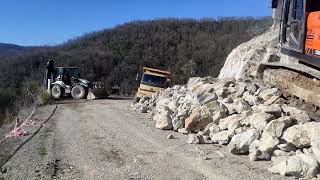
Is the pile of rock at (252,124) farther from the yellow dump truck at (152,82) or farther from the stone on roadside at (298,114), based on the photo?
the yellow dump truck at (152,82)

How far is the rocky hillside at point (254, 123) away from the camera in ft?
28.4

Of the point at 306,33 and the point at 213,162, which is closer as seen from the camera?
the point at 213,162

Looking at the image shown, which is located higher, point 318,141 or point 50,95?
point 318,141

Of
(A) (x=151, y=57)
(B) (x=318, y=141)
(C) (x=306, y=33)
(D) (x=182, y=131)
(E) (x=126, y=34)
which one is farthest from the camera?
(E) (x=126, y=34)

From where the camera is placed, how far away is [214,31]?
356 ft

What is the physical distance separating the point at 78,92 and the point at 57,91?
1.51 metres

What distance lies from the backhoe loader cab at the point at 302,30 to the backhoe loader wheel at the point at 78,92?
19.3m

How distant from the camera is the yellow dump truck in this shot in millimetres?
26062

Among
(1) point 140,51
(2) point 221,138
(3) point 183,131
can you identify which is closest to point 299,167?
(2) point 221,138

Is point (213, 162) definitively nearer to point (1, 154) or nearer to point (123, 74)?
point (1, 154)

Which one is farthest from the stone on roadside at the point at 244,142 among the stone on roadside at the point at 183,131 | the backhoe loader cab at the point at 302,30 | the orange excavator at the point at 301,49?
the stone on roadside at the point at 183,131

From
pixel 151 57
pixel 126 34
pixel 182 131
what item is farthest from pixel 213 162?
pixel 126 34

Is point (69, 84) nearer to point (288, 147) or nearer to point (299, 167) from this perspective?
point (288, 147)

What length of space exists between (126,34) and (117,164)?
95105 mm
